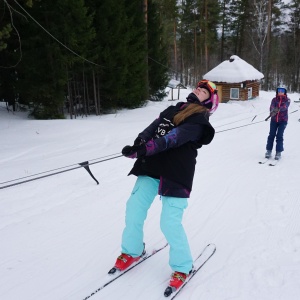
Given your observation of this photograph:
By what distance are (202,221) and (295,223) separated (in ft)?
4.25

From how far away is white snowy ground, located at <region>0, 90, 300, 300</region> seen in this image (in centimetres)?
306

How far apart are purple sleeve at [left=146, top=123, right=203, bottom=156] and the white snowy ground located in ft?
4.57

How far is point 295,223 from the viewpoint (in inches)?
173

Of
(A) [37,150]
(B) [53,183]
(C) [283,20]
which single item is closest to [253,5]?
(C) [283,20]

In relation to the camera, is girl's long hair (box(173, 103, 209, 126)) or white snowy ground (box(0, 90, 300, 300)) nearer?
girl's long hair (box(173, 103, 209, 126))

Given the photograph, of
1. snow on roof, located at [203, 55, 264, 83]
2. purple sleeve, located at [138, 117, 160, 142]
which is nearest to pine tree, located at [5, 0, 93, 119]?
purple sleeve, located at [138, 117, 160, 142]

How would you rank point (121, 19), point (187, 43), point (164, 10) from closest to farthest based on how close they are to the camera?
point (121, 19), point (164, 10), point (187, 43)

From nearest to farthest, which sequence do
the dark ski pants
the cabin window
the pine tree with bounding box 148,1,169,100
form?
the dark ski pants
the pine tree with bounding box 148,1,169,100
the cabin window

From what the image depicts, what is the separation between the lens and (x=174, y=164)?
287cm

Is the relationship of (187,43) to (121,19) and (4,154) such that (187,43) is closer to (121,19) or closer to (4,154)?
(121,19)

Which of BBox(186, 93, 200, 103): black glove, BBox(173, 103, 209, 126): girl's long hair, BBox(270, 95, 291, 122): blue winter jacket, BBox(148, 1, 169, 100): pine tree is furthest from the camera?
BBox(148, 1, 169, 100): pine tree

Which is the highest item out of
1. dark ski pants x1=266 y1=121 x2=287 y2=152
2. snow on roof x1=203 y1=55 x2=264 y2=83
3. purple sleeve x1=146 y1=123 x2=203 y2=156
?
snow on roof x1=203 y1=55 x2=264 y2=83

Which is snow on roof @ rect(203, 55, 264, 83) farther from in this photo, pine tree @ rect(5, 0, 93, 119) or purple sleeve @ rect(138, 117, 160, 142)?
purple sleeve @ rect(138, 117, 160, 142)

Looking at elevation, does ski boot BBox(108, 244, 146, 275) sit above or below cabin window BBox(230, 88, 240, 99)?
below
